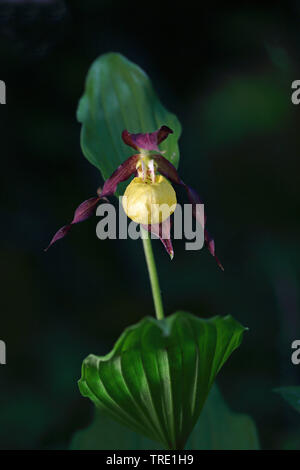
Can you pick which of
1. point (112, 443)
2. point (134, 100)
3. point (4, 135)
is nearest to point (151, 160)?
point (134, 100)

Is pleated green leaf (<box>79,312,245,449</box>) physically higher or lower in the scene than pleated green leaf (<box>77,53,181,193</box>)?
lower

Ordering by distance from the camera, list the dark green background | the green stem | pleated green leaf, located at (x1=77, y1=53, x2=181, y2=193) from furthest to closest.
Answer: the dark green background, pleated green leaf, located at (x1=77, y1=53, x2=181, y2=193), the green stem

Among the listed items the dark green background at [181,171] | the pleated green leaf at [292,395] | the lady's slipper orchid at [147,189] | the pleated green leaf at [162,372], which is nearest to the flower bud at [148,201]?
the lady's slipper orchid at [147,189]

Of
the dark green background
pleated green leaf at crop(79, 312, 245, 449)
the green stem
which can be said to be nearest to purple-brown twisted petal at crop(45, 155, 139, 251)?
the green stem

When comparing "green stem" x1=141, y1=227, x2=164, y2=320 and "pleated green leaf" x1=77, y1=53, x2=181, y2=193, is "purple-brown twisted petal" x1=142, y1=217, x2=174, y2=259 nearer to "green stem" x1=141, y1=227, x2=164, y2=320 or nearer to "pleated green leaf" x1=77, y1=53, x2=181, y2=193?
"green stem" x1=141, y1=227, x2=164, y2=320

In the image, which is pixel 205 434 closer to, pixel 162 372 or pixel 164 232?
pixel 162 372

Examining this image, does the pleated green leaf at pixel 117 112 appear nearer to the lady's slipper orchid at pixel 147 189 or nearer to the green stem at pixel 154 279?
the lady's slipper orchid at pixel 147 189
